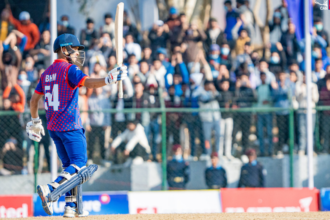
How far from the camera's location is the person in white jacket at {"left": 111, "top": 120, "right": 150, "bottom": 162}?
9938 mm

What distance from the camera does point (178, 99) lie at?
402 inches

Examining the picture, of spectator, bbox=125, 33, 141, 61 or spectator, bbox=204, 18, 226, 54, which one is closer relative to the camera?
spectator, bbox=125, 33, 141, 61

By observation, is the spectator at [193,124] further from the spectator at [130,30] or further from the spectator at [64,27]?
the spectator at [64,27]

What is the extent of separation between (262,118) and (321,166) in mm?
1432

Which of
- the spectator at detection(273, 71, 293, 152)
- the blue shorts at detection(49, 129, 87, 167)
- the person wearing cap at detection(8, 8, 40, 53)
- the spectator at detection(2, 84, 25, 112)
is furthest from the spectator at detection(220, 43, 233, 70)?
the blue shorts at detection(49, 129, 87, 167)

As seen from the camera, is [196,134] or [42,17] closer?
[196,134]

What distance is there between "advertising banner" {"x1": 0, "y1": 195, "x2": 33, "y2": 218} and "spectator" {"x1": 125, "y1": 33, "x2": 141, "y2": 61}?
3.98 meters

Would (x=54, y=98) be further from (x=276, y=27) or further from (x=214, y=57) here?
(x=276, y=27)

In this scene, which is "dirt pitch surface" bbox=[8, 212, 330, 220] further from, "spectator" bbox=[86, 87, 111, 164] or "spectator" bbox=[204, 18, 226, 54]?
"spectator" bbox=[204, 18, 226, 54]

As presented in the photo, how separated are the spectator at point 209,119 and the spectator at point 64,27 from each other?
3520mm

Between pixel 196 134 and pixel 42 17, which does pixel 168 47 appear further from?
pixel 42 17

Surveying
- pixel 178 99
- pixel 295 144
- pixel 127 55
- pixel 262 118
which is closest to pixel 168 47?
pixel 127 55

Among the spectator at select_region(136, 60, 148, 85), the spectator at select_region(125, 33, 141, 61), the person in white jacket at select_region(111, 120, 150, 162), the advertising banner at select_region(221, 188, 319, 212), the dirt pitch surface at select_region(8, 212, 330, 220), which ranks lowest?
the advertising banner at select_region(221, 188, 319, 212)

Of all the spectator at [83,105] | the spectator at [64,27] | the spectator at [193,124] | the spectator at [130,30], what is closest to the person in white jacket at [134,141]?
the spectator at [83,105]
